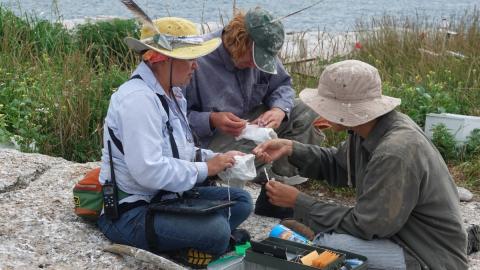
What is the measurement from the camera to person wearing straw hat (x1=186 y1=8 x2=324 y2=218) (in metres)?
4.37

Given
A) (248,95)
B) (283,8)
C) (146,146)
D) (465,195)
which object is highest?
(146,146)

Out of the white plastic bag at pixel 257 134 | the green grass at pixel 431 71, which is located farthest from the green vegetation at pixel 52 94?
the green grass at pixel 431 71

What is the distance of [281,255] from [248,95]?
1628mm

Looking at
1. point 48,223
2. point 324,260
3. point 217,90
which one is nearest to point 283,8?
point 217,90

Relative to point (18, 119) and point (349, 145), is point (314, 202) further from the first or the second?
point (18, 119)

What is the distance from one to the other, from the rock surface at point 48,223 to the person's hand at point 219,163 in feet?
1.75

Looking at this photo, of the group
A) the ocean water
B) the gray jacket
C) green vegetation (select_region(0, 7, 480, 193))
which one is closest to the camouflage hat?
the gray jacket

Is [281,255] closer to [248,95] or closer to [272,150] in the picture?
[272,150]

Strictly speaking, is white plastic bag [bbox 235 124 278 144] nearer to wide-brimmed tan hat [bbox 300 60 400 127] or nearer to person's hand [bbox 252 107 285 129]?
person's hand [bbox 252 107 285 129]

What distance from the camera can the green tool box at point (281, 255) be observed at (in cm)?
318

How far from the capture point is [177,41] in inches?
145

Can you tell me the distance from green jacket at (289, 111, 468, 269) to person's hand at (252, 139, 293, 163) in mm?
362

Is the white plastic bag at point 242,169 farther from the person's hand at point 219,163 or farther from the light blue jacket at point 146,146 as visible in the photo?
the light blue jacket at point 146,146

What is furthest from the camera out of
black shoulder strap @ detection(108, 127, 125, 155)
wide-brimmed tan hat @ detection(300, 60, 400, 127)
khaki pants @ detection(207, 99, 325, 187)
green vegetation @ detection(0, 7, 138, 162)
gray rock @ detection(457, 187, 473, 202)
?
green vegetation @ detection(0, 7, 138, 162)
